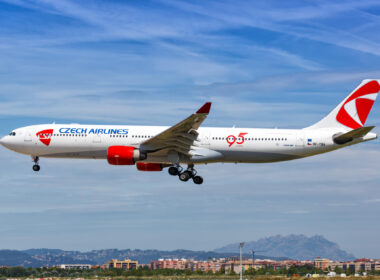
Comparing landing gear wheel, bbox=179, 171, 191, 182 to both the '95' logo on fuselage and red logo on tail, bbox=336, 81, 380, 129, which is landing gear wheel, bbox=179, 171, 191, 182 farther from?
red logo on tail, bbox=336, 81, 380, 129

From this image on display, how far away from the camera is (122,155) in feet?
205

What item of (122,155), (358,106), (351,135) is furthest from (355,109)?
(122,155)

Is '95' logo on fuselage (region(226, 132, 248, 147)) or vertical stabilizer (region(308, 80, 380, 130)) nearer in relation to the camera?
'95' logo on fuselage (region(226, 132, 248, 147))

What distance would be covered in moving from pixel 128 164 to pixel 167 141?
15.1 feet

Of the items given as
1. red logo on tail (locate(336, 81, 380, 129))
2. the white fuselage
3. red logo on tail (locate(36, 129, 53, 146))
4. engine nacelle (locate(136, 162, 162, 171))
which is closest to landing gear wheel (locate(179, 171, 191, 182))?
the white fuselage

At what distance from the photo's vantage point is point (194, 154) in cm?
6475

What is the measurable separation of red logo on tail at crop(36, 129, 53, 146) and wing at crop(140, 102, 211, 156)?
9572 mm

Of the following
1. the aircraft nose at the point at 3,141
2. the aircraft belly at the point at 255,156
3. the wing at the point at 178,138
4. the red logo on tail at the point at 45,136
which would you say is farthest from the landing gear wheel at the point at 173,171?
the aircraft nose at the point at 3,141

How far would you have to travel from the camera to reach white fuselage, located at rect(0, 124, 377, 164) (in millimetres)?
63969

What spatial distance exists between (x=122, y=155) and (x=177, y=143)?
557 cm

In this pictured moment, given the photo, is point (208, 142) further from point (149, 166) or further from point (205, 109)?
point (149, 166)

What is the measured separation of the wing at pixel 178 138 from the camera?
197ft

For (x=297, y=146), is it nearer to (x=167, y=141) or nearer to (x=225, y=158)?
(x=225, y=158)

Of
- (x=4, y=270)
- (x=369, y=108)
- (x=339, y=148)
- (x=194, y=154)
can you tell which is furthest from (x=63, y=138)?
(x=4, y=270)
